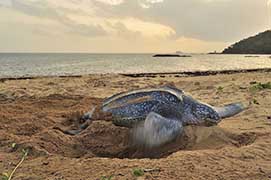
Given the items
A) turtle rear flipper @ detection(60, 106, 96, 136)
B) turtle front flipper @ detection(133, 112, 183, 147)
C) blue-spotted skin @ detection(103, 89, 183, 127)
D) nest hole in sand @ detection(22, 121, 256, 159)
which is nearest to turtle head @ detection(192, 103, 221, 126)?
nest hole in sand @ detection(22, 121, 256, 159)

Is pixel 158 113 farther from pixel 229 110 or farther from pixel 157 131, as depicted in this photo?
pixel 229 110

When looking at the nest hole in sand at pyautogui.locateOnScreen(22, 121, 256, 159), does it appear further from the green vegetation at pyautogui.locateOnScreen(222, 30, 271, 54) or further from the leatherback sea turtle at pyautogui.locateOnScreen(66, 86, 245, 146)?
the green vegetation at pyautogui.locateOnScreen(222, 30, 271, 54)

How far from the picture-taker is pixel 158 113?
4.21 metres

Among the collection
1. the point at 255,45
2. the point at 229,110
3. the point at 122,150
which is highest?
the point at 255,45

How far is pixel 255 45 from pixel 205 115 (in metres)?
124

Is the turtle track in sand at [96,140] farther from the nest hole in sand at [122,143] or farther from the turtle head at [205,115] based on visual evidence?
the turtle head at [205,115]

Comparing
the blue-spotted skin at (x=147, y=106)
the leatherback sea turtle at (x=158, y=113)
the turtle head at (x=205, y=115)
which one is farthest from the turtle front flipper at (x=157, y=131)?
the turtle head at (x=205, y=115)

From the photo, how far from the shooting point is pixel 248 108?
6.10 m

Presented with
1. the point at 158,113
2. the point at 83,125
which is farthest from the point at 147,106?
the point at 83,125

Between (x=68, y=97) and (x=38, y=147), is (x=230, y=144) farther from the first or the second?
(x=68, y=97)

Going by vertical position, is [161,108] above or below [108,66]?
above

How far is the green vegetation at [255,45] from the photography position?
362 ft

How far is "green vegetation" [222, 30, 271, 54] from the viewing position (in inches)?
4348

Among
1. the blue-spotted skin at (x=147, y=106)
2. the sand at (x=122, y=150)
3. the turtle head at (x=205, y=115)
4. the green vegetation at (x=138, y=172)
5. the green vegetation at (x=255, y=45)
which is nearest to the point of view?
the green vegetation at (x=138, y=172)
